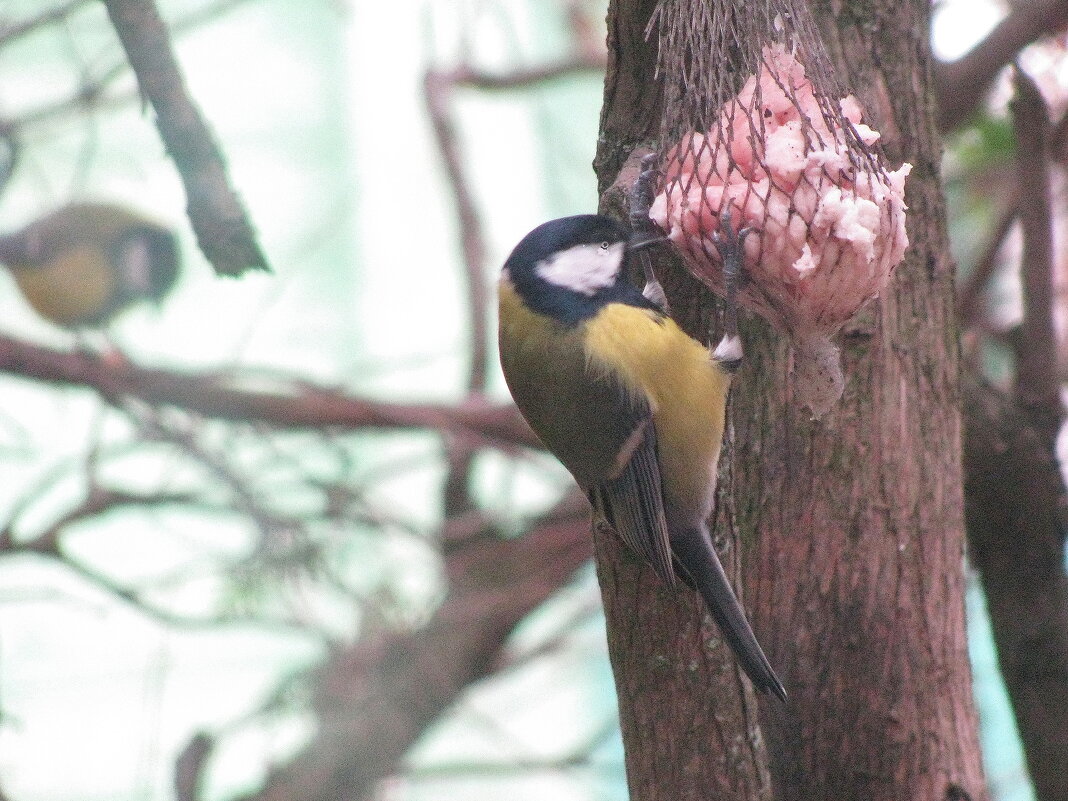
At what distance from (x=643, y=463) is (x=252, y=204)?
6.31ft

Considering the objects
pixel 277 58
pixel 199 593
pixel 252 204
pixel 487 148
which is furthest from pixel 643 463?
pixel 487 148

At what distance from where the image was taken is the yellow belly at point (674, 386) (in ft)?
4.05

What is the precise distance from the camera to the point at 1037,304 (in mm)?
1728

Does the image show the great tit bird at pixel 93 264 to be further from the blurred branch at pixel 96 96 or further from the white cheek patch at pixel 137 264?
the blurred branch at pixel 96 96

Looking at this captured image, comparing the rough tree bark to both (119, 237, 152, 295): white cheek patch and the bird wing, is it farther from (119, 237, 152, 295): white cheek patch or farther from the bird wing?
(119, 237, 152, 295): white cheek patch

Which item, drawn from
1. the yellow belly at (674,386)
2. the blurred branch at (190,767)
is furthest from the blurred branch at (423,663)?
the yellow belly at (674,386)

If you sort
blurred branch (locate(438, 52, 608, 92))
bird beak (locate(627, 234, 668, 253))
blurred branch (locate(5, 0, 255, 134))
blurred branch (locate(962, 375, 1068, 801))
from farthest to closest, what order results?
blurred branch (locate(438, 52, 608, 92)) < blurred branch (locate(962, 375, 1068, 801)) < blurred branch (locate(5, 0, 255, 134)) < bird beak (locate(627, 234, 668, 253))

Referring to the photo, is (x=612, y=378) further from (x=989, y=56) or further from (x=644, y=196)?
(x=989, y=56)

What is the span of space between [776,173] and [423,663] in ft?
4.92

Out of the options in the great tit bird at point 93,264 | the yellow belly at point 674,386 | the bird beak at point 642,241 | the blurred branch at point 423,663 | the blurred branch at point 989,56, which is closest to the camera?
the bird beak at point 642,241

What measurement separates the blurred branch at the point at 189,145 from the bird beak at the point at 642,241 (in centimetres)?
37

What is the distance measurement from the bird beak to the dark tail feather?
0.30m

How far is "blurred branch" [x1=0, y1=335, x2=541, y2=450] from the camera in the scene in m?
2.07

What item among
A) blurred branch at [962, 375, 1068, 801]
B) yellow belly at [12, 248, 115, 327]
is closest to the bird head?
blurred branch at [962, 375, 1068, 801]
